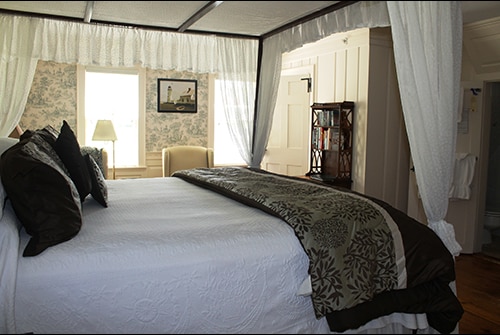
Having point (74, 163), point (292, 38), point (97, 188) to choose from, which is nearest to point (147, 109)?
point (292, 38)

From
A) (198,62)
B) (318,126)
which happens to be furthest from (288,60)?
(198,62)

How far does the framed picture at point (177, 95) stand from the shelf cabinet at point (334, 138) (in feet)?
6.12

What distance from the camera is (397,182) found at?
16.8 ft

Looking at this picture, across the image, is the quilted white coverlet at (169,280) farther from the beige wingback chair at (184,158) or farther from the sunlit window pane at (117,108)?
the sunlit window pane at (117,108)

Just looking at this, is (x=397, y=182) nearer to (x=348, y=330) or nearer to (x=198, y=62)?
(x=198, y=62)

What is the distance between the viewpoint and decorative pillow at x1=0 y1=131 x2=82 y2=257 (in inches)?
72.2

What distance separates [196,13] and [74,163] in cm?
137

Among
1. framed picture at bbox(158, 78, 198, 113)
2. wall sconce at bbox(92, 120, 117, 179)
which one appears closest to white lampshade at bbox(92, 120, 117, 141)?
wall sconce at bbox(92, 120, 117, 179)

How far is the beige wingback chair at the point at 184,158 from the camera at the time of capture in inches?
223

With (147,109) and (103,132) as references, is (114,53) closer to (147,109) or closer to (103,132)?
(103,132)

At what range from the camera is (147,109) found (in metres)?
6.04

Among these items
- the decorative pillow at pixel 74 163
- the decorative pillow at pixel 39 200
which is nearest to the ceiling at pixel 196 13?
the decorative pillow at pixel 74 163

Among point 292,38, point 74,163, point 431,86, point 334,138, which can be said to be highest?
point 292,38

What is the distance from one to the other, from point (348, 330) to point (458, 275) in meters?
2.26
